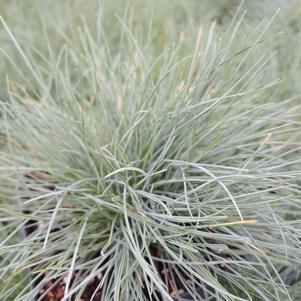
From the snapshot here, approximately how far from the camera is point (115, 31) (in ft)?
4.53

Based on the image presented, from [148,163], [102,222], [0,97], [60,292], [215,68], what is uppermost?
[0,97]

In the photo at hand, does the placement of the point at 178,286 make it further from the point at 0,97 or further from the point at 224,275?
the point at 0,97

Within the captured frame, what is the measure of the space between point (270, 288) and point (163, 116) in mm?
344

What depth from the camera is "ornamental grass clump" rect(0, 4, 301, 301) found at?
2.18ft

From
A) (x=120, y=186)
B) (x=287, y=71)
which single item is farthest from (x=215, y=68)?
(x=287, y=71)

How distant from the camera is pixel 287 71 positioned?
1203mm

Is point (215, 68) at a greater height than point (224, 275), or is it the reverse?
point (215, 68)

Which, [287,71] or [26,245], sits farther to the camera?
[287,71]

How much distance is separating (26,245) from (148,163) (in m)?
0.24

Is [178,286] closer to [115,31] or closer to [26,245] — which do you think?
[26,245]

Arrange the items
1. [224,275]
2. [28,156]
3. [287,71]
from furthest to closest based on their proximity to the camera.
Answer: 1. [287,71]
2. [28,156]
3. [224,275]

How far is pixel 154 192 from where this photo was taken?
754 millimetres

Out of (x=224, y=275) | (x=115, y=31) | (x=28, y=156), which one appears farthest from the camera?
(x=115, y=31)

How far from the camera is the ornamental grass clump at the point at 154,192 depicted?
0.66m
